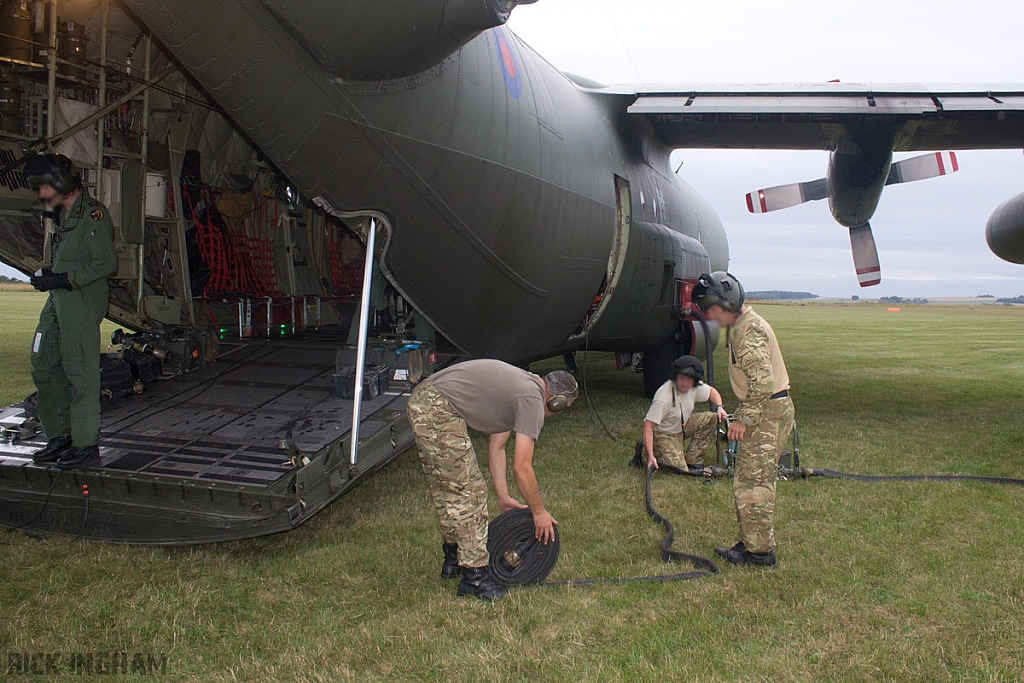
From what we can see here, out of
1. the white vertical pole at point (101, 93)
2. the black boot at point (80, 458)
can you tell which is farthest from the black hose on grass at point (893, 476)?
the white vertical pole at point (101, 93)

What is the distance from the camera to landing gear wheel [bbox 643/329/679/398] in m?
11.1

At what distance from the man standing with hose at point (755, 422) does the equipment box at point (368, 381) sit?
2.78 meters

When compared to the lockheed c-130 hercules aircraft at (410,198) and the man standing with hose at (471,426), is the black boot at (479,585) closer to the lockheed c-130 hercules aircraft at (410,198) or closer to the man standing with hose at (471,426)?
the man standing with hose at (471,426)

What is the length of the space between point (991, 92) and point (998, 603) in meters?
7.05

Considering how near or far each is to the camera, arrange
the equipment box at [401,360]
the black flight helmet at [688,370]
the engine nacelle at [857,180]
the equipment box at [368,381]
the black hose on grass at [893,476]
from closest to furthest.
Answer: the equipment box at [368,381] < the equipment box at [401,360] < the black hose on grass at [893,476] < the black flight helmet at [688,370] < the engine nacelle at [857,180]

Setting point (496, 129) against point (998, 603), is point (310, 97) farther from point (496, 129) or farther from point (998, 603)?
point (998, 603)

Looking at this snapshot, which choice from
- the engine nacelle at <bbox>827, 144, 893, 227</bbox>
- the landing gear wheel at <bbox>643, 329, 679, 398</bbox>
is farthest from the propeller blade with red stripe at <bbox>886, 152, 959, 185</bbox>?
the landing gear wheel at <bbox>643, 329, 679, 398</bbox>

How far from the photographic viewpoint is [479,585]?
4.10 meters

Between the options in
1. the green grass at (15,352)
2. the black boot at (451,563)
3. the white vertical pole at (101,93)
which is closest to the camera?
the black boot at (451,563)

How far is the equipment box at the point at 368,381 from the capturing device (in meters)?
5.98

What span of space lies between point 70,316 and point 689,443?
18.4ft

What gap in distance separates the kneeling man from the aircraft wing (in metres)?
3.49

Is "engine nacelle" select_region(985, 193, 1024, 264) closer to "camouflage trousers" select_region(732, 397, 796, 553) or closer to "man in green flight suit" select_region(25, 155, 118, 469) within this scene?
"camouflage trousers" select_region(732, 397, 796, 553)

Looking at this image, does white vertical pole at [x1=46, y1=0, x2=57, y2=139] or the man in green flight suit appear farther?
white vertical pole at [x1=46, y1=0, x2=57, y2=139]
